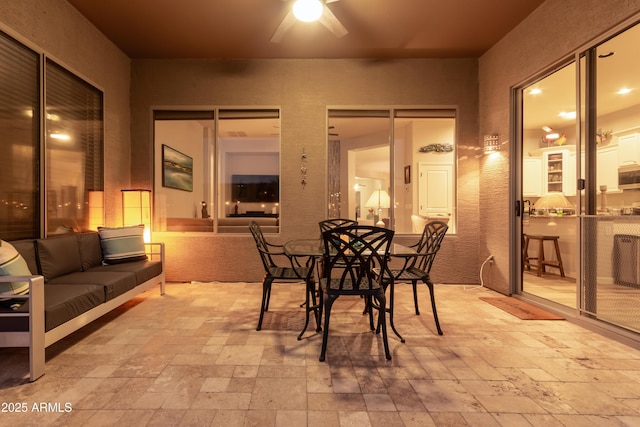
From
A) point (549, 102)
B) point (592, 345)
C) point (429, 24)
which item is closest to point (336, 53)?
point (429, 24)

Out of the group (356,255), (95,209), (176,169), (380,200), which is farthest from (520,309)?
(176,169)

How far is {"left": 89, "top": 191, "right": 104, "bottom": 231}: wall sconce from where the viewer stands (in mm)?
3793

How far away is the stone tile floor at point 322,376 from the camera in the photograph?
5.34 ft

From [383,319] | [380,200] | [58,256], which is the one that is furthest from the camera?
[380,200]

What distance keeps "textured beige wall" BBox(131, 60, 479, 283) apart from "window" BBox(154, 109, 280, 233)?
6.7 inches

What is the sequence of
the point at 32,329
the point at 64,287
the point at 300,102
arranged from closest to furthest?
the point at 32,329
the point at 64,287
the point at 300,102

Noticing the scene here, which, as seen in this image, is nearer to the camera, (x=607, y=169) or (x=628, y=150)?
(x=607, y=169)

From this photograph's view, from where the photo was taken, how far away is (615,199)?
288 centimetres

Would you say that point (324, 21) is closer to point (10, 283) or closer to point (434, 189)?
point (10, 283)

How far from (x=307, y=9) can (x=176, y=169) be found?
379 cm

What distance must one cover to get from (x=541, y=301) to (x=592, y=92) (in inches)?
86.4

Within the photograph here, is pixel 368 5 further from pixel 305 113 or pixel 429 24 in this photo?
pixel 305 113

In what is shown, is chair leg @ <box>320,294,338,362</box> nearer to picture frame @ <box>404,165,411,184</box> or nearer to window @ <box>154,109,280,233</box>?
window @ <box>154,109,280,233</box>

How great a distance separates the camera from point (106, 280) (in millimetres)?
2793
